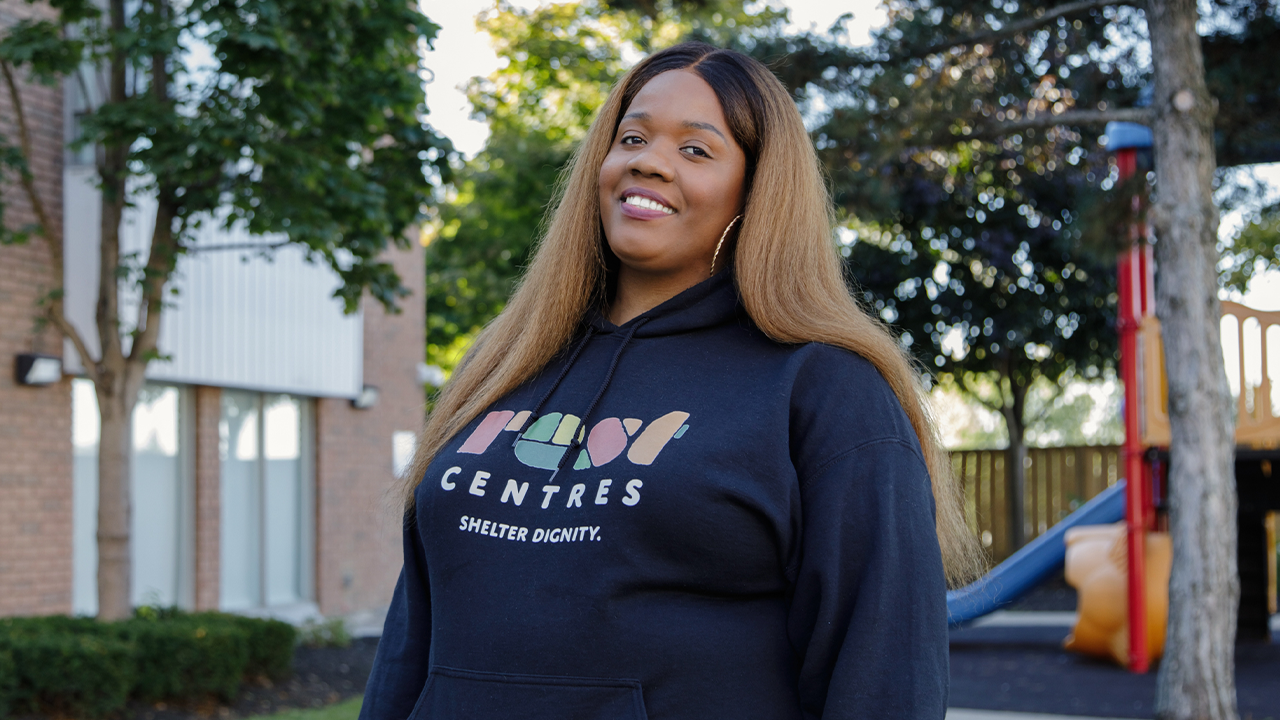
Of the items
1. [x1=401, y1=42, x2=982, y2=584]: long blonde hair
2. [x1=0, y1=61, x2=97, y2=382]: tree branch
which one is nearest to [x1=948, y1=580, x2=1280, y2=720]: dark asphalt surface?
[x1=0, y1=61, x2=97, y2=382]: tree branch

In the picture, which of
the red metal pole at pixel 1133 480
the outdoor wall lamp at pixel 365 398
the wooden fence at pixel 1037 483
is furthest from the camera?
the wooden fence at pixel 1037 483

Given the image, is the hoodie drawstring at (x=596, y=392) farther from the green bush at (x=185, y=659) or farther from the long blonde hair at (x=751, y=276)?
the green bush at (x=185, y=659)

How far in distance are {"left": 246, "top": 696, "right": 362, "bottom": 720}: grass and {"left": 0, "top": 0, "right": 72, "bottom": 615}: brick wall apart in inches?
105

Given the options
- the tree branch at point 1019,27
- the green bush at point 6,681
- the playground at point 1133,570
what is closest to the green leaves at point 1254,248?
the playground at point 1133,570

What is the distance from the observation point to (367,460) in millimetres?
14164

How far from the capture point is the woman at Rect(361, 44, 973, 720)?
1.64m

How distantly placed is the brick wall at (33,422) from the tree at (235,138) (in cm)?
43

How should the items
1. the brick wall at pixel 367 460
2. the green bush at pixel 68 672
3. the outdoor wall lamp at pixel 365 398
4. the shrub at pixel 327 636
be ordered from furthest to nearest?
the outdoor wall lamp at pixel 365 398 → the brick wall at pixel 367 460 → the shrub at pixel 327 636 → the green bush at pixel 68 672

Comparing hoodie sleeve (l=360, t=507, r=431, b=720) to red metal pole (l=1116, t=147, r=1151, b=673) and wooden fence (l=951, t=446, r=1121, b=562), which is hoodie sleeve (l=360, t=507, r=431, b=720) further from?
wooden fence (l=951, t=446, r=1121, b=562)

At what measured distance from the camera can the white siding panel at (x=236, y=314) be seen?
950cm

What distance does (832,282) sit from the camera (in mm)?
1947

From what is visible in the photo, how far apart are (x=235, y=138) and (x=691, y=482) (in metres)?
6.17

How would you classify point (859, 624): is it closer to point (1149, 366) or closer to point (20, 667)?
point (20, 667)

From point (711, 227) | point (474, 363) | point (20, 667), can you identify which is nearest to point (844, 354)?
point (711, 227)
